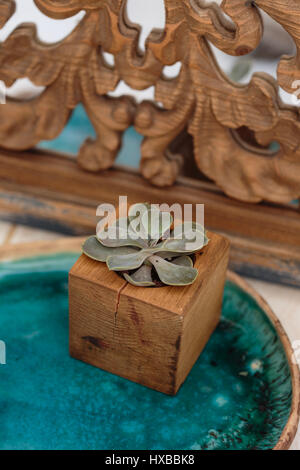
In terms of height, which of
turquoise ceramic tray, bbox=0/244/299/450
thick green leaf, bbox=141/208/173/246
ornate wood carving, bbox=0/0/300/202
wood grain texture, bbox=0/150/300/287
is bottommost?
turquoise ceramic tray, bbox=0/244/299/450

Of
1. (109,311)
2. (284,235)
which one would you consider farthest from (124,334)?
(284,235)

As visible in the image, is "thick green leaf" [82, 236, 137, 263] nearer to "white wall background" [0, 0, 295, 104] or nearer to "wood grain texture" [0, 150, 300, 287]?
"wood grain texture" [0, 150, 300, 287]

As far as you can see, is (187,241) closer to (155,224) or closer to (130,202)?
(155,224)

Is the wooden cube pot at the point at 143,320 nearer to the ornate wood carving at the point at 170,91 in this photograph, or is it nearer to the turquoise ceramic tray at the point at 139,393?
the turquoise ceramic tray at the point at 139,393

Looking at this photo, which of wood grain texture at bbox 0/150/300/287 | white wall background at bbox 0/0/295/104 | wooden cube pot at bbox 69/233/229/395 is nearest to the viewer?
wooden cube pot at bbox 69/233/229/395

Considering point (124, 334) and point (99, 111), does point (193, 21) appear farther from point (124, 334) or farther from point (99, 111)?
point (124, 334)

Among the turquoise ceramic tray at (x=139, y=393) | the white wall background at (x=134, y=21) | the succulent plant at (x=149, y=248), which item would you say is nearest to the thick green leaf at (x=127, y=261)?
the succulent plant at (x=149, y=248)

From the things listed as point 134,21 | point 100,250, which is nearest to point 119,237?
point 100,250

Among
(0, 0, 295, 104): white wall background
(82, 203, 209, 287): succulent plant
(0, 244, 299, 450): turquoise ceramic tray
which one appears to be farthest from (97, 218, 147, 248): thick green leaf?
(0, 0, 295, 104): white wall background
